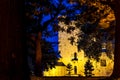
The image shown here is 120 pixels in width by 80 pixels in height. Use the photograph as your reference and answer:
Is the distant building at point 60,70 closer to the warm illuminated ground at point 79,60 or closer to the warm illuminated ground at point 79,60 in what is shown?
the warm illuminated ground at point 79,60

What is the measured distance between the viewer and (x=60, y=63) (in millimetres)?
45094

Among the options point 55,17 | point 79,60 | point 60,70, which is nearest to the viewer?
point 55,17

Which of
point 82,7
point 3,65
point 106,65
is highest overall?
point 82,7

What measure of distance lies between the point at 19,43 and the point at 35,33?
20.8m

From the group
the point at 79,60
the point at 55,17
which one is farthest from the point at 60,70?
the point at 55,17

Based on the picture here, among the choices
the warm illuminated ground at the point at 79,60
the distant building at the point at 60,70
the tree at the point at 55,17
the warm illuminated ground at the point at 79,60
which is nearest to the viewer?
the tree at the point at 55,17

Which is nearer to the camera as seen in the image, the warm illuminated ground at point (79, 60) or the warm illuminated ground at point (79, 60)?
the warm illuminated ground at point (79, 60)

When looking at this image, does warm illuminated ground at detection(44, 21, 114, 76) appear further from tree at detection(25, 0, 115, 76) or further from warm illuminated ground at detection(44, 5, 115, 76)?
tree at detection(25, 0, 115, 76)

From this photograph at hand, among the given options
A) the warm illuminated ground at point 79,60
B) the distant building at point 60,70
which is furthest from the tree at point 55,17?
the distant building at point 60,70

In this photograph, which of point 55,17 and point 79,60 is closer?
point 55,17

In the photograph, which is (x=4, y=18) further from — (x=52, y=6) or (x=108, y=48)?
(x=108, y=48)

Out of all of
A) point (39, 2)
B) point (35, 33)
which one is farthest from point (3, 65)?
point (35, 33)

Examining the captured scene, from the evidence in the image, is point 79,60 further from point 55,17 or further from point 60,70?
point 55,17

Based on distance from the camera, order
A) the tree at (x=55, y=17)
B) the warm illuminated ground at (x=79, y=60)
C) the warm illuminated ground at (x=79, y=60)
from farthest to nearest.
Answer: the warm illuminated ground at (x=79, y=60), the warm illuminated ground at (x=79, y=60), the tree at (x=55, y=17)
